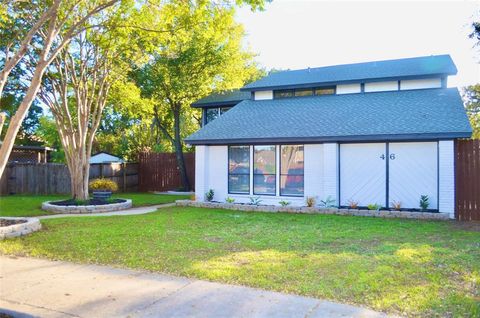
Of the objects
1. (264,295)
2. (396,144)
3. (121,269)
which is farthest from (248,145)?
(264,295)

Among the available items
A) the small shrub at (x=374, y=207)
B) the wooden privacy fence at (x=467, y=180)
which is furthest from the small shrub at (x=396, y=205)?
the wooden privacy fence at (x=467, y=180)

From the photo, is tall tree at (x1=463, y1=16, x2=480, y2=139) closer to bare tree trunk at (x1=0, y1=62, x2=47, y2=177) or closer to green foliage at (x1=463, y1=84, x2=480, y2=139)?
green foliage at (x1=463, y1=84, x2=480, y2=139)

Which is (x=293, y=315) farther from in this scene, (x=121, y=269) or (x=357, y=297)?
(x=121, y=269)

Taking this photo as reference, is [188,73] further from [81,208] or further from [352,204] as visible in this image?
[352,204]

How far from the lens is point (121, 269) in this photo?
20.3 feet

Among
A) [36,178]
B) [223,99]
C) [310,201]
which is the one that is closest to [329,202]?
[310,201]

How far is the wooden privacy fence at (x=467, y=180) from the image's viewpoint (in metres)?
11.9

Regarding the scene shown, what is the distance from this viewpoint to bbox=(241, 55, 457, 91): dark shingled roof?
15.6 metres

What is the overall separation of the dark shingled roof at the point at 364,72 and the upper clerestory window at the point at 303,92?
36 centimetres

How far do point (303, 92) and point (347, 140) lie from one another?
534 centimetres

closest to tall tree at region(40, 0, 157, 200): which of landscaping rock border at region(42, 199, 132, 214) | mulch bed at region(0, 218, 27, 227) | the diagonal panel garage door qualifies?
landscaping rock border at region(42, 199, 132, 214)

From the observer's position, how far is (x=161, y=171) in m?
23.0

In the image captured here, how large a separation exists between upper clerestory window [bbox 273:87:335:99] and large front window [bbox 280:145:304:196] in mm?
4281

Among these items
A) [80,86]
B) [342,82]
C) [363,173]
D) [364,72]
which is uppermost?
[364,72]
